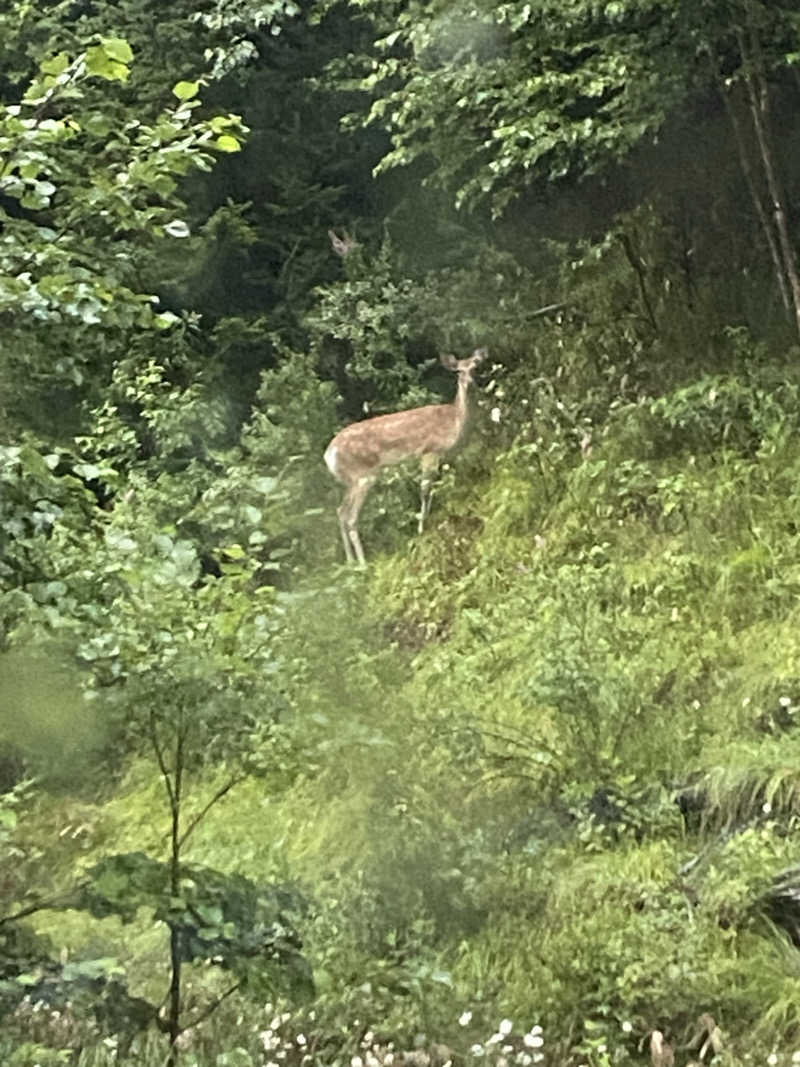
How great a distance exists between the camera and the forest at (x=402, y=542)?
3.22 m

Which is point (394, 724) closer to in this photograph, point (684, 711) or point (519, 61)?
point (684, 711)

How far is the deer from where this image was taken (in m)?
7.96

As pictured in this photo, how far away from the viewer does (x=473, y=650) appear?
6359 mm

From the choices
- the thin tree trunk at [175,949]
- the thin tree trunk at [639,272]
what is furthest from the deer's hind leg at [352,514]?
the thin tree trunk at [175,949]

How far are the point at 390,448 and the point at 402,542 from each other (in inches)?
21.9

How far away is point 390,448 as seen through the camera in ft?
26.1

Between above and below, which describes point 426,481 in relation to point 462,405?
below

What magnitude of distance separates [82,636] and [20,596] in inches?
17.5

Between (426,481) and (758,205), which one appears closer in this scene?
(758,205)

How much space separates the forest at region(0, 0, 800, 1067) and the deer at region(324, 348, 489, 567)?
42mm

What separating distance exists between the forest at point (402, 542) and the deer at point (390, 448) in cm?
4

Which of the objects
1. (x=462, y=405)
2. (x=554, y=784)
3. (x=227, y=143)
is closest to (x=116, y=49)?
(x=227, y=143)

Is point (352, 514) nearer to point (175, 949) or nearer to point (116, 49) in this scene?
point (175, 949)

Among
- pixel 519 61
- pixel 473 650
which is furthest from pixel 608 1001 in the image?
pixel 519 61
